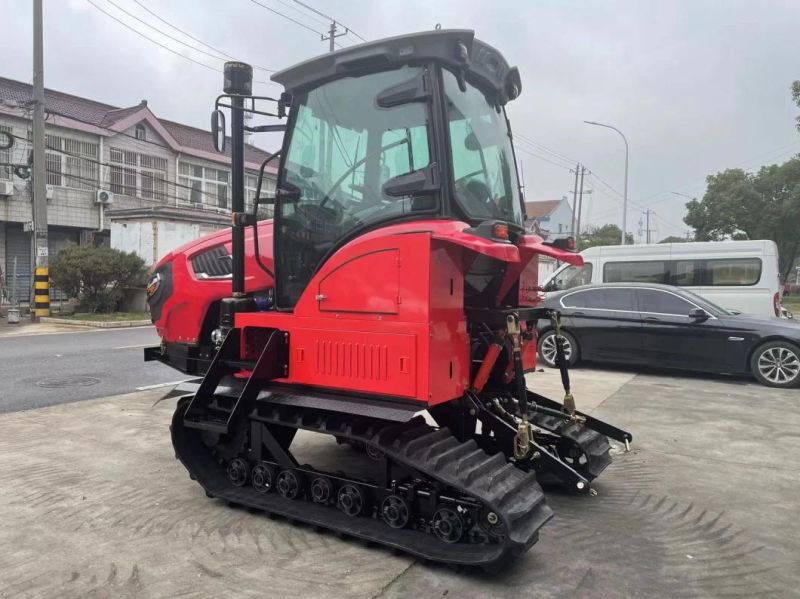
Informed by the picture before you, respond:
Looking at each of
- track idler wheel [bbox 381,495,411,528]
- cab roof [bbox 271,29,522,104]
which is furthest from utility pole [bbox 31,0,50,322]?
track idler wheel [bbox 381,495,411,528]

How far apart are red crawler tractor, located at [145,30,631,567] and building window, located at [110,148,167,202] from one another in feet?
78.1

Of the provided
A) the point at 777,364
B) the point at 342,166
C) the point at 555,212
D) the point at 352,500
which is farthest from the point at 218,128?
the point at 555,212

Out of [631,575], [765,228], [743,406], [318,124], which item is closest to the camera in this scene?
[631,575]

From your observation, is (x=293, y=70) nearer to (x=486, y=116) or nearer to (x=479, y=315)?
(x=486, y=116)

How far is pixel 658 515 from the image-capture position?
417 centimetres

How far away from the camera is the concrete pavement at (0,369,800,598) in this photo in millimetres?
3152

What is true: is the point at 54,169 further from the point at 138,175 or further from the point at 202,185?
the point at 202,185

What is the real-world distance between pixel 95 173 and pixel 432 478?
2547cm

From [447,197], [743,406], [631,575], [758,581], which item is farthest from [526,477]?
[743,406]

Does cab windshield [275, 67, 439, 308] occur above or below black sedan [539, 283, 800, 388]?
above

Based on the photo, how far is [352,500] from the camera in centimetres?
369

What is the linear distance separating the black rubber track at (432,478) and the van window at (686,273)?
11971 millimetres

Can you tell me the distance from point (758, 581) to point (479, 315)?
2.10 metres

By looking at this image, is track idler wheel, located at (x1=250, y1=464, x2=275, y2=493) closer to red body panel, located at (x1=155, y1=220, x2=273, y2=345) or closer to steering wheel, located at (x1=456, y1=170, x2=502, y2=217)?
red body panel, located at (x1=155, y1=220, x2=273, y2=345)
